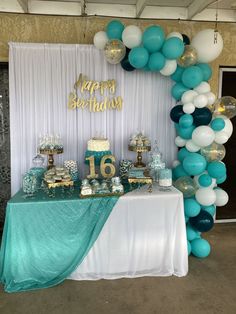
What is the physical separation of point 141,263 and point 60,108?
181cm

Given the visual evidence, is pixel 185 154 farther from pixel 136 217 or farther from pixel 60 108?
pixel 60 108

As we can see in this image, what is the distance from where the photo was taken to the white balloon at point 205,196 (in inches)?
110

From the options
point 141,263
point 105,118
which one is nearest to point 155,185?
point 141,263

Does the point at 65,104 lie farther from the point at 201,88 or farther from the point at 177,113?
the point at 201,88

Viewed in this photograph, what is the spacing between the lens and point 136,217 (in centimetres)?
255

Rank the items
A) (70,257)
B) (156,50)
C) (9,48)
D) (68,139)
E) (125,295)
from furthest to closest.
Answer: (68,139) → (9,48) → (156,50) → (70,257) → (125,295)

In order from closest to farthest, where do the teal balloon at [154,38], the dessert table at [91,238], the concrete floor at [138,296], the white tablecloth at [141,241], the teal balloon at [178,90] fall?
the concrete floor at [138,296] → the dessert table at [91,238] → the white tablecloth at [141,241] → the teal balloon at [154,38] → the teal balloon at [178,90]

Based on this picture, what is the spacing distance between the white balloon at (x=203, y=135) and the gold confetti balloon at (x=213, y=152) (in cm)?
9

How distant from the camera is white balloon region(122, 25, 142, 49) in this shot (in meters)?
2.73

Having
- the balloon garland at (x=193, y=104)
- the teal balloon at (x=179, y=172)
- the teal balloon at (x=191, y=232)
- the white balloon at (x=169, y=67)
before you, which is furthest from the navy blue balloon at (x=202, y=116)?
the teal balloon at (x=191, y=232)

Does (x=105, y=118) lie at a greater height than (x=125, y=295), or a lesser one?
greater

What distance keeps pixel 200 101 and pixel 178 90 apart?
1.13 feet

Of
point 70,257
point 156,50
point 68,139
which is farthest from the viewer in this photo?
point 68,139

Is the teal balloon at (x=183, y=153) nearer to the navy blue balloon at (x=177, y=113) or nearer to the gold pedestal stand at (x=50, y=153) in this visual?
the navy blue balloon at (x=177, y=113)
